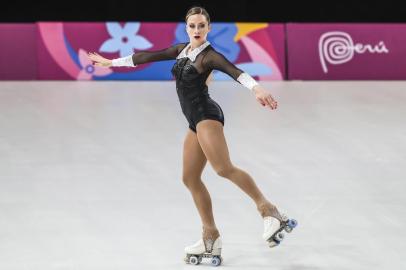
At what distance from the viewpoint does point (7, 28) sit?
42.1 ft

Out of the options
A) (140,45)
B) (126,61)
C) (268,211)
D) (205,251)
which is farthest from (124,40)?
(268,211)

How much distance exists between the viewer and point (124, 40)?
41.7ft

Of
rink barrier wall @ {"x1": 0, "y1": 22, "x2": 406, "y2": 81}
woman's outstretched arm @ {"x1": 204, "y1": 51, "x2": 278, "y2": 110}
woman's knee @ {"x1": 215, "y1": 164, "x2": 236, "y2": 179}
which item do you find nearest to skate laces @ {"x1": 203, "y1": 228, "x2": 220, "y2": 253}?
woman's knee @ {"x1": 215, "y1": 164, "x2": 236, "y2": 179}

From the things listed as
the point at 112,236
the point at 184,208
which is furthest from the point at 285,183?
the point at 112,236

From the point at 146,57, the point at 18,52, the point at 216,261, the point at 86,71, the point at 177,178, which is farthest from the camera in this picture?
the point at 18,52

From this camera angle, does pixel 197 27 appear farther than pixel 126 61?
No

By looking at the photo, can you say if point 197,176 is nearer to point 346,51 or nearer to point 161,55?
point 161,55

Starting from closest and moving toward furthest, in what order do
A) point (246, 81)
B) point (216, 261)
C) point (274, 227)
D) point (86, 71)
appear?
point (246, 81) → point (274, 227) → point (216, 261) → point (86, 71)

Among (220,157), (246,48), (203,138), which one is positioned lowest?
Result: (220,157)

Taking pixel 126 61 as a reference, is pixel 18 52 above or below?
above
